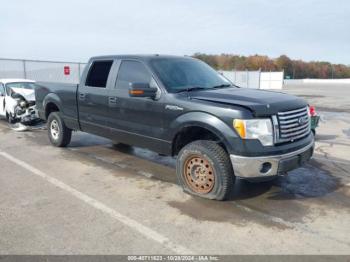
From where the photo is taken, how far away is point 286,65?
94.1 m

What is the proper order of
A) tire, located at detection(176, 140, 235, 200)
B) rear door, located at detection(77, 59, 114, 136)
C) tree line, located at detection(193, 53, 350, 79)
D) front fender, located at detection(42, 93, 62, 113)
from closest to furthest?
tire, located at detection(176, 140, 235, 200) → rear door, located at detection(77, 59, 114, 136) → front fender, located at detection(42, 93, 62, 113) → tree line, located at detection(193, 53, 350, 79)

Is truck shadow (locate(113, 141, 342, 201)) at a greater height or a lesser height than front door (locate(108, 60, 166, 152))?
lesser

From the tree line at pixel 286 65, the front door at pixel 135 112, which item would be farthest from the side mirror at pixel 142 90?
the tree line at pixel 286 65

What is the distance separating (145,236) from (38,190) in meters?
2.15

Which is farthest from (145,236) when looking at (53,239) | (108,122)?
(108,122)

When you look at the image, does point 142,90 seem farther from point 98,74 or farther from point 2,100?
point 2,100

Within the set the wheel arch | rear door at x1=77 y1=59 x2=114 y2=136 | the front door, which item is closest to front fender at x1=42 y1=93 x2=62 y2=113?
rear door at x1=77 y1=59 x2=114 y2=136

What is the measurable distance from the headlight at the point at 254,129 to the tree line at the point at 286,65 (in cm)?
7283

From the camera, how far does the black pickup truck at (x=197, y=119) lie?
4.23m

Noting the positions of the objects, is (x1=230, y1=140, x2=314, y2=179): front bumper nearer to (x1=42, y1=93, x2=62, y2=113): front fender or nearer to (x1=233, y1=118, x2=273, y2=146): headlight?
(x1=233, y1=118, x2=273, y2=146): headlight

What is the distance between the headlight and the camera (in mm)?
4164

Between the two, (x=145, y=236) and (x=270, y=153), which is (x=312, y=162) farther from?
(x=145, y=236)

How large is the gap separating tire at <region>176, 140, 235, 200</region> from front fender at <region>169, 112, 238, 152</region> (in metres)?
0.22

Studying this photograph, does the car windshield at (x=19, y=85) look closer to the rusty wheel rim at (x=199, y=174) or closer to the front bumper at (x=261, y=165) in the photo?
the rusty wheel rim at (x=199, y=174)
